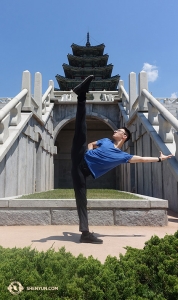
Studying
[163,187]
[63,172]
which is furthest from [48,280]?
[63,172]

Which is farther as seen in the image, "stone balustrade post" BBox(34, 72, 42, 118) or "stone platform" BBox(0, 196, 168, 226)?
"stone balustrade post" BBox(34, 72, 42, 118)

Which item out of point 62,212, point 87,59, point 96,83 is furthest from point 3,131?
point 87,59

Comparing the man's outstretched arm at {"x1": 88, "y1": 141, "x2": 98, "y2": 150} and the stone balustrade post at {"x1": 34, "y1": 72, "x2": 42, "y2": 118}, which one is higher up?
the stone balustrade post at {"x1": 34, "y1": 72, "x2": 42, "y2": 118}

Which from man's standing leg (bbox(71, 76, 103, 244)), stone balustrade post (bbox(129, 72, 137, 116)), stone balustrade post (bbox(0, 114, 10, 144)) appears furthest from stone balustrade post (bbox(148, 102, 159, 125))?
man's standing leg (bbox(71, 76, 103, 244))

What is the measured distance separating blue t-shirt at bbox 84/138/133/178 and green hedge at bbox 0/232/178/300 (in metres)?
1.23

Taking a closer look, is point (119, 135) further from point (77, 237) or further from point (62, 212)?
point (62, 212)

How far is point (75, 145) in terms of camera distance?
11.1 feet

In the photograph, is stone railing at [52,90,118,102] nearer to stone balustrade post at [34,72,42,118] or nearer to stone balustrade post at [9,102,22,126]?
stone balustrade post at [34,72,42,118]

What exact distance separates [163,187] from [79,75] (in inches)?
949

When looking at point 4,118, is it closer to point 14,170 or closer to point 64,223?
point 14,170

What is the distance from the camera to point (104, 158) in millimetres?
3229

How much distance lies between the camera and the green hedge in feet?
5.44

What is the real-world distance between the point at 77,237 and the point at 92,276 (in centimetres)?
184

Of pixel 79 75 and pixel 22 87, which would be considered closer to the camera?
pixel 22 87
